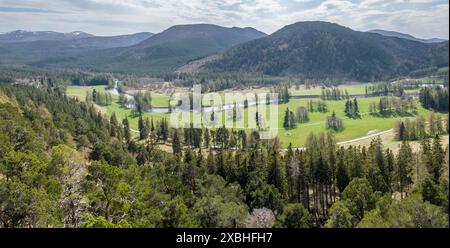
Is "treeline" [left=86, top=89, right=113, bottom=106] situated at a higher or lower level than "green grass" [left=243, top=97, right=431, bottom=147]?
higher

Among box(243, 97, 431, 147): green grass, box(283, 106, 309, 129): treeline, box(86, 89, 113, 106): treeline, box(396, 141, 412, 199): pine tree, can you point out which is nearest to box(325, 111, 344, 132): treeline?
box(243, 97, 431, 147): green grass

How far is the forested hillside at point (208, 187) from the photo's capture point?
2416 cm

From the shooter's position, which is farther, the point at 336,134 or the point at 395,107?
the point at 395,107

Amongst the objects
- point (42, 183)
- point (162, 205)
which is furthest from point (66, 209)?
point (162, 205)

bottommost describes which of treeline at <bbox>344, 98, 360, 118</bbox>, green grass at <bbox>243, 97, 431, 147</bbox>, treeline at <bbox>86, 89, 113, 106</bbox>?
green grass at <bbox>243, 97, 431, 147</bbox>

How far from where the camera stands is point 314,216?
50906 millimetres

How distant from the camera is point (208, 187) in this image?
152 feet

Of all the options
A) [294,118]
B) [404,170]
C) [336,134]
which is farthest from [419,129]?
[404,170]

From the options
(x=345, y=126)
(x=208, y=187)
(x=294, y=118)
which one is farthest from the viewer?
(x=294, y=118)

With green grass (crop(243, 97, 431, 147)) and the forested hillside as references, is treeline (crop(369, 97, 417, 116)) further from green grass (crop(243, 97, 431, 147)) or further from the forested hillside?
the forested hillside

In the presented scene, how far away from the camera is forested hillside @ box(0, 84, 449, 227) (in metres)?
24.2

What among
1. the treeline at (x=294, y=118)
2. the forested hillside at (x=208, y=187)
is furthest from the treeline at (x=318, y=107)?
the forested hillside at (x=208, y=187)

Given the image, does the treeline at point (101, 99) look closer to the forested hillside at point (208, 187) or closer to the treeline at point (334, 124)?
the treeline at point (334, 124)

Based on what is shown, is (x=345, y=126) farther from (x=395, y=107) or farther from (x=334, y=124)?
(x=395, y=107)
